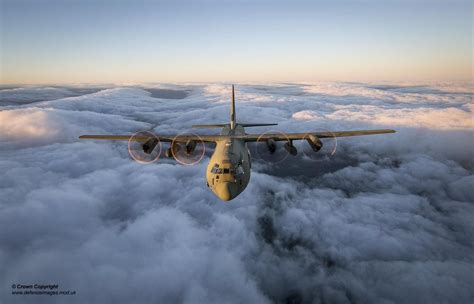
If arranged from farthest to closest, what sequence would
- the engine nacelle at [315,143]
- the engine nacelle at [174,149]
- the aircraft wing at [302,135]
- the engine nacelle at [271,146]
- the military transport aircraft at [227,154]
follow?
the aircraft wing at [302,135], the engine nacelle at [271,146], the engine nacelle at [174,149], the engine nacelle at [315,143], the military transport aircraft at [227,154]

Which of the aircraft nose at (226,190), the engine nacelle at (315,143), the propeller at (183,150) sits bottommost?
the aircraft nose at (226,190)

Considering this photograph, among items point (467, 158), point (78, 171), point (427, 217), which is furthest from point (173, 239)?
point (467, 158)

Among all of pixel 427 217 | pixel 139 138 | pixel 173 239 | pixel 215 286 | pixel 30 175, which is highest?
pixel 139 138

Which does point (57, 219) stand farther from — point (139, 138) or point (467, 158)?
point (467, 158)

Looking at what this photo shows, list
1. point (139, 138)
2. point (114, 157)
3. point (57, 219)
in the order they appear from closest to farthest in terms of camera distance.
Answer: point (139, 138) → point (57, 219) → point (114, 157)

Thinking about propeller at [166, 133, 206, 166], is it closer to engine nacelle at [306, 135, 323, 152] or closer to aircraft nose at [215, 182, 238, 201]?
aircraft nose at [215, 182, 238, 201]

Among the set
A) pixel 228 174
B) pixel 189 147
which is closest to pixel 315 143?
pixel 228 174

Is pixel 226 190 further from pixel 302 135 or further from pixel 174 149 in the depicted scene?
pixel 302 135

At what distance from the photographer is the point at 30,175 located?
77250mm

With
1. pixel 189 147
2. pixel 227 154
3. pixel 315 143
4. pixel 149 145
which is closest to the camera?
pixel 227 154

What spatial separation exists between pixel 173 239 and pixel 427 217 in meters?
93.5

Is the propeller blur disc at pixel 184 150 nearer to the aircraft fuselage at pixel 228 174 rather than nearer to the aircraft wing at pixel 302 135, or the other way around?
the aircraft fuselage at pixel 228 174

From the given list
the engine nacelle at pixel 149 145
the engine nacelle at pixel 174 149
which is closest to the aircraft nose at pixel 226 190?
the engine nacelle at pixel 174 149

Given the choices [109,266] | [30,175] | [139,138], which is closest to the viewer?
[139,138]
